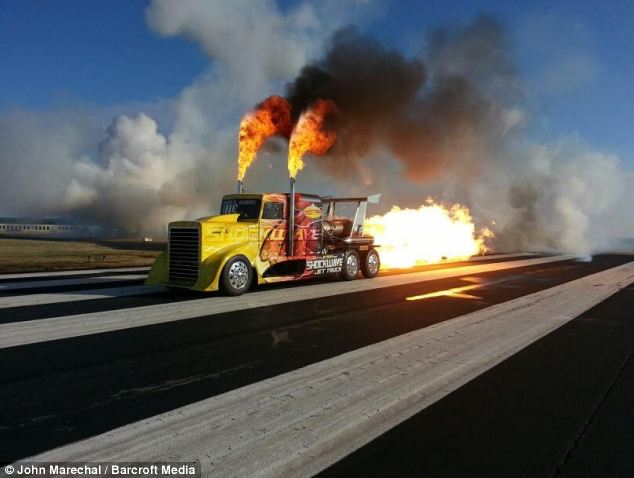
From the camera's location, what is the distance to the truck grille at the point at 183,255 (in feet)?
34.0

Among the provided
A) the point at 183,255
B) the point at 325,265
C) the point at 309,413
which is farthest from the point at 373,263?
the point at 309,413

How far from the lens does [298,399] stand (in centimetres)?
426

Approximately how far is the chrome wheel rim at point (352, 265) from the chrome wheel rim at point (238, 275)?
4.20 m

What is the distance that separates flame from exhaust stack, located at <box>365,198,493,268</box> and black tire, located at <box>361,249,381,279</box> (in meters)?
1.11

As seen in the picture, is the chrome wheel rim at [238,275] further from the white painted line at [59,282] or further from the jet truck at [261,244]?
the white painted line at [59,282]

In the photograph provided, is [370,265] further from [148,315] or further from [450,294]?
[148,315]

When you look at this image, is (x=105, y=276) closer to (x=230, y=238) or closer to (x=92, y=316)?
(x=230, y=238)

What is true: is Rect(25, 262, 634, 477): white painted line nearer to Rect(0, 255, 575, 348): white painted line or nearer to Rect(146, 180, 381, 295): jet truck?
Rect(0, 255, 575, 348): white painted line

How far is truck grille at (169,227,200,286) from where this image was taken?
408 inches

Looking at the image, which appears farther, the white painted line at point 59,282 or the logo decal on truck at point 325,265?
the logo decal on truck at point 325,265

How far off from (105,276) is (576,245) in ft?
140

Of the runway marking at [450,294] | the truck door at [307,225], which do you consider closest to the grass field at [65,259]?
the truck door at [307,225]

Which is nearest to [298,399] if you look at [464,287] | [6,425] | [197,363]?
[197,363]

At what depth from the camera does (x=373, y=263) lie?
15039 millimetres
